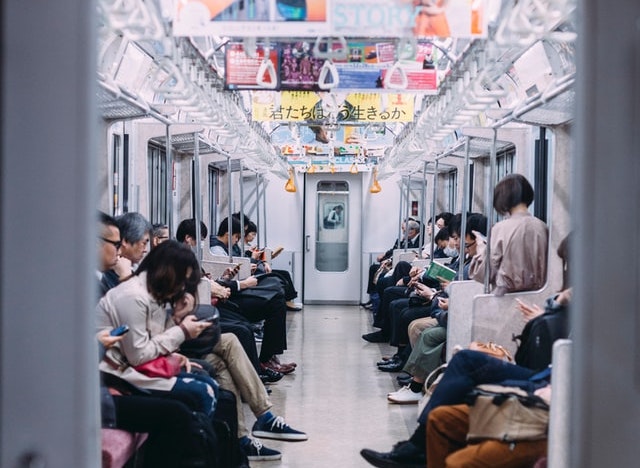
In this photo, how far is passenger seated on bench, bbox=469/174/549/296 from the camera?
4891 mm

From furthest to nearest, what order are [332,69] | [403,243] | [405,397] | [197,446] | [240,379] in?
[403,243] < [405,397] < [332,69] < [240,379] < [197,446]

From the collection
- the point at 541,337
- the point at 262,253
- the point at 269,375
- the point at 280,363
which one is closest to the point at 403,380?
the point at 269,375

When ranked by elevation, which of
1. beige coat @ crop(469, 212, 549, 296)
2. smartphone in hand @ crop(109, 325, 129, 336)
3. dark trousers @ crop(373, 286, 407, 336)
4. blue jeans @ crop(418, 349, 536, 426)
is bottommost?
dark trousers @ crop(373, 286, 407, 336)

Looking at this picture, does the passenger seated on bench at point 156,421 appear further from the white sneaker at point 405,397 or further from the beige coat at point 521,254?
the white sneaker at point 405,397

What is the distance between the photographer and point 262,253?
11.2m

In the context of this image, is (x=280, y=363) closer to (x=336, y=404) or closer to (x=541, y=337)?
(x=336, y=404)

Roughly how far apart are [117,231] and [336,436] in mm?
2525

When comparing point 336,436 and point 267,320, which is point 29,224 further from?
point 267,320

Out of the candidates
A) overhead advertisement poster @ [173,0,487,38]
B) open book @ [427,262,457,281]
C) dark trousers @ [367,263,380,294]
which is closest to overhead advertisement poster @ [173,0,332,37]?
overhead advertisement poster @ [173,0,487,38]

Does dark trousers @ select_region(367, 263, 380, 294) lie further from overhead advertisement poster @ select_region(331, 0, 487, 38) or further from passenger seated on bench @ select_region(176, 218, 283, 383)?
overhead advertisement poster @ select_region(331, 0, 487, 38)

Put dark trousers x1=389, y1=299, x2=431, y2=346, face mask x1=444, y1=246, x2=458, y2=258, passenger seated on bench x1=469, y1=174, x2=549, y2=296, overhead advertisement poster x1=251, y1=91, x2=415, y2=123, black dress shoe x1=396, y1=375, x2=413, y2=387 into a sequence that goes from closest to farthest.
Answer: passenger seated on bench x1=469, y1=174, x2=549, y2=296, black dress shoe x1=396, y1=375, x2=413, y2=387, dark trousers x1=389, y1=299, x2=431, y2=346, overhead advertisement poster x1=251, y1=91, x2=415, y2=123, face mask x1=444, y1=246, x2=458, y2=258

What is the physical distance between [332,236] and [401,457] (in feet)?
39.9

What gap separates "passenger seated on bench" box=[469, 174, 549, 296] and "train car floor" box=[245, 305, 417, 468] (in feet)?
4.76

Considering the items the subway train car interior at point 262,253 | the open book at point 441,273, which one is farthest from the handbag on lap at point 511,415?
the open book at point 441,273
